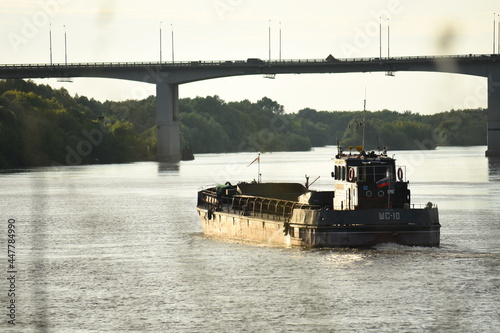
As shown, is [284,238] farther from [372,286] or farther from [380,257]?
[372,286]

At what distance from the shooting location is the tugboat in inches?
1714

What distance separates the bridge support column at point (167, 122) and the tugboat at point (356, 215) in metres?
123

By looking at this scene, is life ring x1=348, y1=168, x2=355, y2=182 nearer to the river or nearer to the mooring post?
the river

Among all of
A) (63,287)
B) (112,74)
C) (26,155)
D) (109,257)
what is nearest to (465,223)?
(109,257)

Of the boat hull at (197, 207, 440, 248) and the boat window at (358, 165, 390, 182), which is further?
the boat window at (358, 165, 390, 182)

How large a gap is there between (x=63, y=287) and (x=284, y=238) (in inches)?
469

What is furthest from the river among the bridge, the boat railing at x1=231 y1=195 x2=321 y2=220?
the bridge

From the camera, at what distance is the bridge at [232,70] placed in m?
164

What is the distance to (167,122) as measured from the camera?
567ft

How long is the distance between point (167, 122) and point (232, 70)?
13.9 m

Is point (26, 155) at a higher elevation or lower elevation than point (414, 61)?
lower

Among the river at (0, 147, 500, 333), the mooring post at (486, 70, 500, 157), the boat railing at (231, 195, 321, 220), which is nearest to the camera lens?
the river at (0, 147, 500, 333)

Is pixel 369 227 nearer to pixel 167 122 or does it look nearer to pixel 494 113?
pixel 494 113

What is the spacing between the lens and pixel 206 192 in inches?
2394
